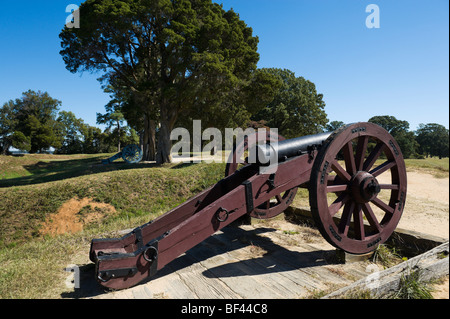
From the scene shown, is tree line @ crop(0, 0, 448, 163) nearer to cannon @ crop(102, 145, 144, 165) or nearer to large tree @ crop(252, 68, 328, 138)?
cannon @ crop(102, 145, 144, 165)

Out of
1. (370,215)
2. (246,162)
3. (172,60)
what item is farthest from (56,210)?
(172,60)

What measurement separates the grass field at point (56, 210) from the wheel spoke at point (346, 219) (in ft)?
9.54

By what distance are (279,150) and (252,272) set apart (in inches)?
54.4

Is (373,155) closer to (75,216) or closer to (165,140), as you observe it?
(75,216)

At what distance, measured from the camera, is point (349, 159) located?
2986 mm

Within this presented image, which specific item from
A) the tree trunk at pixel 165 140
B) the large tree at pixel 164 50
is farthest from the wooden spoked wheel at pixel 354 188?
the tree trunk at pixel 165 140

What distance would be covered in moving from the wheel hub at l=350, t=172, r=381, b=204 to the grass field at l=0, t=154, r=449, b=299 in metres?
3.16

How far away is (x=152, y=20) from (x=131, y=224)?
12476 mm

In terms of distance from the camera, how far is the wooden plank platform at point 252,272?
2.36m

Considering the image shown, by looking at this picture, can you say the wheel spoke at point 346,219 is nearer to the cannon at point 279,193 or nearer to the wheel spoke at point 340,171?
the cannon at point 279,193
